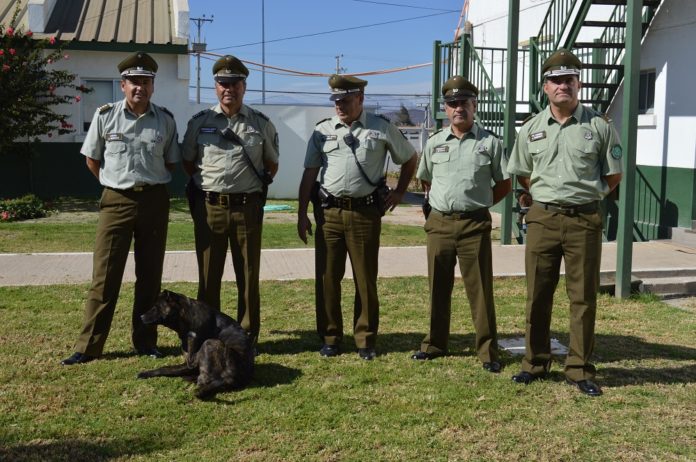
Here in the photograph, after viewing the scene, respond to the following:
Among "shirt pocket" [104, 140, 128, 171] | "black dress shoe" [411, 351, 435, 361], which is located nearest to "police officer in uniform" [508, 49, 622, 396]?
"black dress shoe" [411, 351, 435, 361]

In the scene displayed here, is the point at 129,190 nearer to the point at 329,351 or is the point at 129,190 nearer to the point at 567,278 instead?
the point at 329,351

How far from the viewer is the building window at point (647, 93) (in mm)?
11727

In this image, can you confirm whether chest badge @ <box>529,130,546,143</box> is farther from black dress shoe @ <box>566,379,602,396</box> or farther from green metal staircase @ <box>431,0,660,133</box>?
green metal staircase @ <box>431,0,660,133</box>

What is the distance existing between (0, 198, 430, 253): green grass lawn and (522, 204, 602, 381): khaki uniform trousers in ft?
19.6

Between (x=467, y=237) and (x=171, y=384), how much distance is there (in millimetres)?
2167

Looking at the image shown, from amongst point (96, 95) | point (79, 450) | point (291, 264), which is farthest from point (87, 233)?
point (79, 450)

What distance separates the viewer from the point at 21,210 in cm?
1422

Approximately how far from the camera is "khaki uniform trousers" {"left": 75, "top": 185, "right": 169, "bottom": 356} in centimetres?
558

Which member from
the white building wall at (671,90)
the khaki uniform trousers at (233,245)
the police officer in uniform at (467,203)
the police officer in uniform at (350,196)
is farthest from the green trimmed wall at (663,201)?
the khaki uniform trousers at (233,245)

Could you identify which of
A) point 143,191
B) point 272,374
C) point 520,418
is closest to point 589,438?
point 520,418

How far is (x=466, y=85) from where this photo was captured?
17.5 ft

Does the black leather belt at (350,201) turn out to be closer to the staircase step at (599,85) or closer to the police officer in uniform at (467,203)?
the police officer in uniform at (467,203)

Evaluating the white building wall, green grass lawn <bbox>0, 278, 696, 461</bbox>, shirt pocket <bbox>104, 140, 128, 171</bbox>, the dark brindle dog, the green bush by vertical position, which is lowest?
green grass lawn <bbox>0, 278, 696, 461</bbox>

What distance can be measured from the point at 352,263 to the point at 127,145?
177 centimetres
